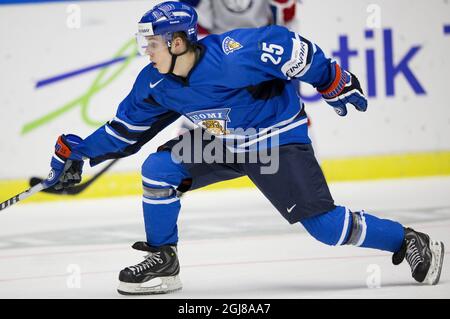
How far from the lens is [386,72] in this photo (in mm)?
6781

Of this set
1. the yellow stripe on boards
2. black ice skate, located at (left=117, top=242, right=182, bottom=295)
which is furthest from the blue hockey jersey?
the yellow stripe on boards

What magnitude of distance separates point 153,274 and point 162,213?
22cm


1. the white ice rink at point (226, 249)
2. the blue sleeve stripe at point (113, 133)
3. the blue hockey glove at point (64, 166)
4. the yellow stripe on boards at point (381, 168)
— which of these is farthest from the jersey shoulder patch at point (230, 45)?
the yellow stripe on boards at point (381, 168)

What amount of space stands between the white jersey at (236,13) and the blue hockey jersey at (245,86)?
3.17 m

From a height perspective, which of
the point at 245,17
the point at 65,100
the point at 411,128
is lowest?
the point at 411,128

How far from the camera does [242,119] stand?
10.9 ft

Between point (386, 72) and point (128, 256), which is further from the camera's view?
point (386, 72)

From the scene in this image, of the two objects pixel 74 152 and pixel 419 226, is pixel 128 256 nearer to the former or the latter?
pixel 74 152

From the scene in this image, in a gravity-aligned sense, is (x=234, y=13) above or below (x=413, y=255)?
above

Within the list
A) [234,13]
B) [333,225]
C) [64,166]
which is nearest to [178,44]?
[64,166]

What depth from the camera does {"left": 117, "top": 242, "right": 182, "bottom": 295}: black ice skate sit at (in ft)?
11.2

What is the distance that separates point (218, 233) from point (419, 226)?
991mm

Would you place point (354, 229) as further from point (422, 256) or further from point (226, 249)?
point (226, 249)
